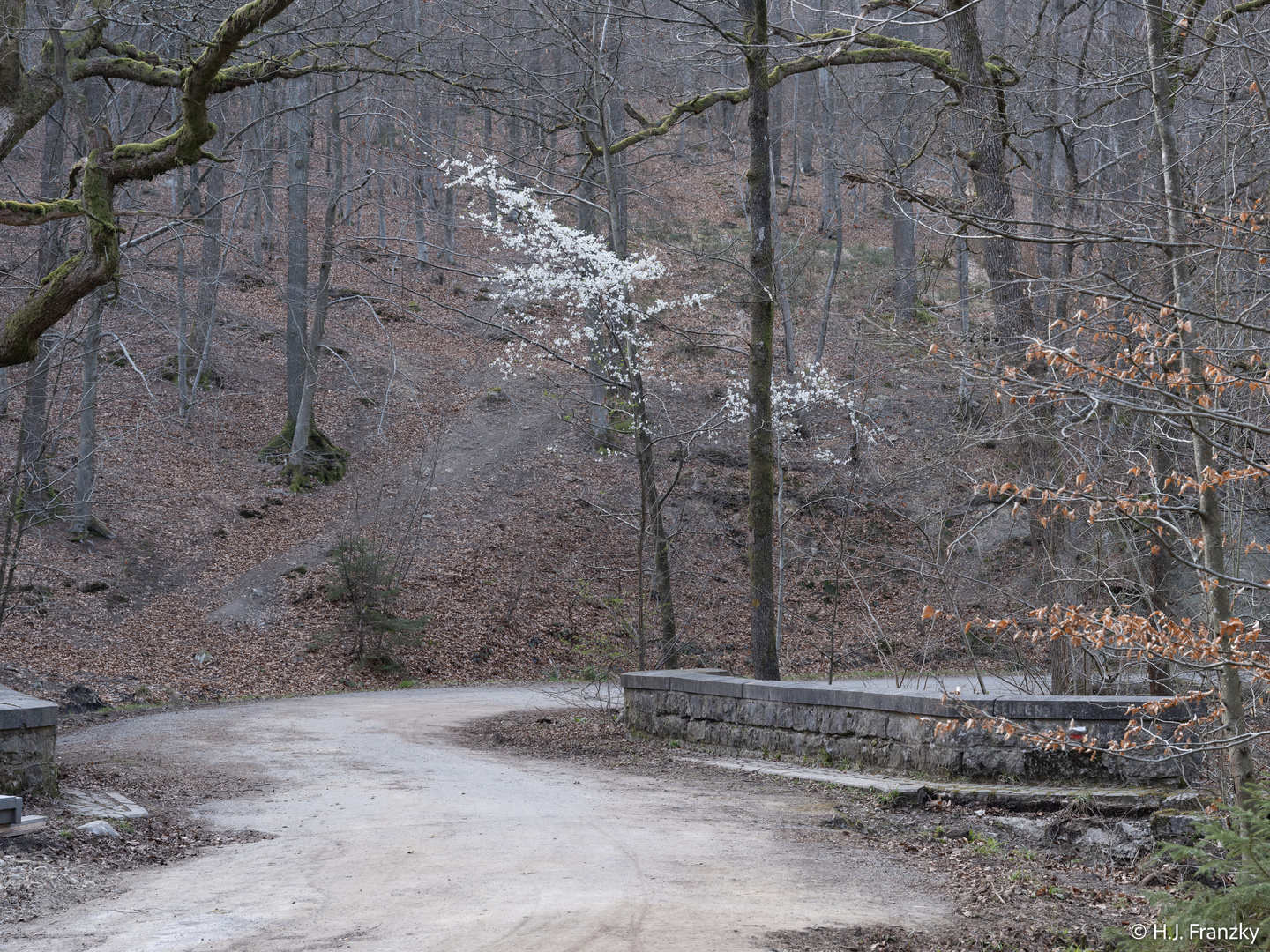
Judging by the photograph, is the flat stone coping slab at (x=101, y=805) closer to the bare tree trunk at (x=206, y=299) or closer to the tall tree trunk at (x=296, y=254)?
the tall tree trunk at (x=296, y=254)

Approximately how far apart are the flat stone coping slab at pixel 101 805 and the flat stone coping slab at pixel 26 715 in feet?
1.75

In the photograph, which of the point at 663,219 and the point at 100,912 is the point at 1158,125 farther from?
the point at 663,219

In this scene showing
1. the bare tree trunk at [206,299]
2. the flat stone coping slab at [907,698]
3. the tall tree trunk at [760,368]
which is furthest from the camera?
the bare tree trunk at [206,299]

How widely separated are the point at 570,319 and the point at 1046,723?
24526mm

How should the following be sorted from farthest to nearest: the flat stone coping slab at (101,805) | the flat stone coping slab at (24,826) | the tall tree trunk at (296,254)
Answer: the tall tree trunk at (296,254) < the flat stone coping slab at (101,805) < the flat stone coping slab at (24,826)

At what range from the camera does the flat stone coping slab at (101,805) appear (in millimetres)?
6598

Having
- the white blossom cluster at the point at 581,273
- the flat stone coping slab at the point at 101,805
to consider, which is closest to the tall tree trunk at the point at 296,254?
the white blossom cluster at the point at 581,273

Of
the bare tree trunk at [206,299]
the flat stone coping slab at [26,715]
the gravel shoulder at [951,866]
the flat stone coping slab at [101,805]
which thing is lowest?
the gravel shoulder at [951,866]

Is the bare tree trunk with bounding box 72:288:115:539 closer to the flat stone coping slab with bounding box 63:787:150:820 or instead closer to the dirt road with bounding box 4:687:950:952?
the dirt road with bounding box 4:687:950:952

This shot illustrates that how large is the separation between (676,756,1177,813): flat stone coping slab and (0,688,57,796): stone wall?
5.19 metres

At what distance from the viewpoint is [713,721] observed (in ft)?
32.3

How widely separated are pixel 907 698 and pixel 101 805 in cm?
561

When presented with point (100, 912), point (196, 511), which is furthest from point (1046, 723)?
point (196, 511)

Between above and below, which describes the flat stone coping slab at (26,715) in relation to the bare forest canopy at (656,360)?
below
